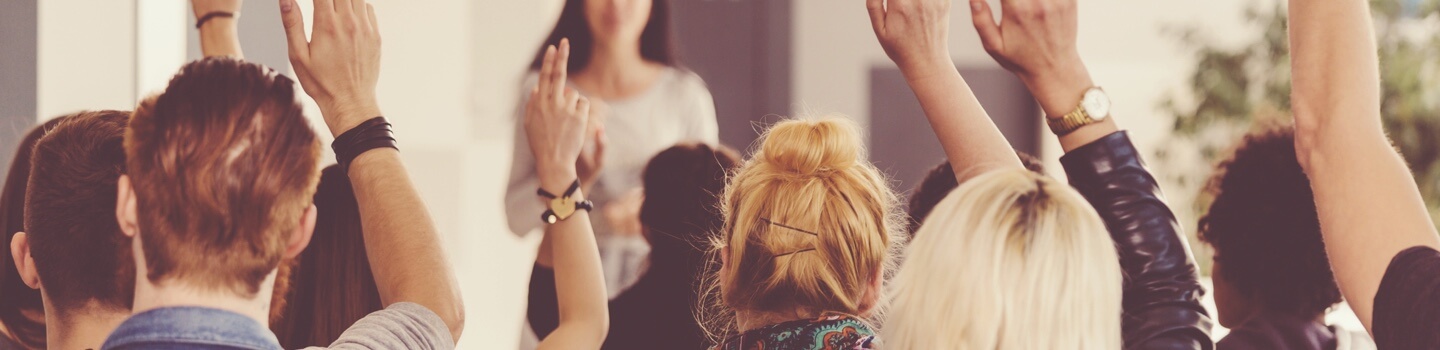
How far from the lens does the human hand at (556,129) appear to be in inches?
52.9

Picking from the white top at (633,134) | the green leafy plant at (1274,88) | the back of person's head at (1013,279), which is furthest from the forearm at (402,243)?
the green leafy plant at (1274,88)

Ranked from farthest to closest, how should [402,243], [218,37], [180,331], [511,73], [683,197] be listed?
[511,73] → [683,197] → [218,37] → [402,243] → [180,331]

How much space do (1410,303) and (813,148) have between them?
21.2 inches

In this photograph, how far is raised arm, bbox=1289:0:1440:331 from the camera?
29.1 inches

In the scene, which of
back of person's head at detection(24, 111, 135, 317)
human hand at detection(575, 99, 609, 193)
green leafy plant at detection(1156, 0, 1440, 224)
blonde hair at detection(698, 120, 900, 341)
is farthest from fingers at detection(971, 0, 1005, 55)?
green leafy plant at detection(1156, 0, 1440, 224)

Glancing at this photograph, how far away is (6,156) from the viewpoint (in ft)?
4.49

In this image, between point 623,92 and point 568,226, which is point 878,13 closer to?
point 568,226

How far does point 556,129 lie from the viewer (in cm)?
136

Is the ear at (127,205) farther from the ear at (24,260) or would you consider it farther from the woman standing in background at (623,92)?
the woman standing in background at (623,92)

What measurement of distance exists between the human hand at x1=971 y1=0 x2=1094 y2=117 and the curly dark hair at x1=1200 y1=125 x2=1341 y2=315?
610mm

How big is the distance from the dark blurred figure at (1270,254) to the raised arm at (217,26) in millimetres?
1125

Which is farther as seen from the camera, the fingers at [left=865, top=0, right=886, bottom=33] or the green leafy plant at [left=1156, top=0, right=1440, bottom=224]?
the green leafy plant at [left=1156, top=0, right=1440, bottom=224]

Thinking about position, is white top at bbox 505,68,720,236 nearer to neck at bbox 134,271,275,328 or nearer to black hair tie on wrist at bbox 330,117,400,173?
black hair tie on wrist at bbox 330,117,400,173

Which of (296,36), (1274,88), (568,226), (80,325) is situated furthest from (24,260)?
(1274,88)
